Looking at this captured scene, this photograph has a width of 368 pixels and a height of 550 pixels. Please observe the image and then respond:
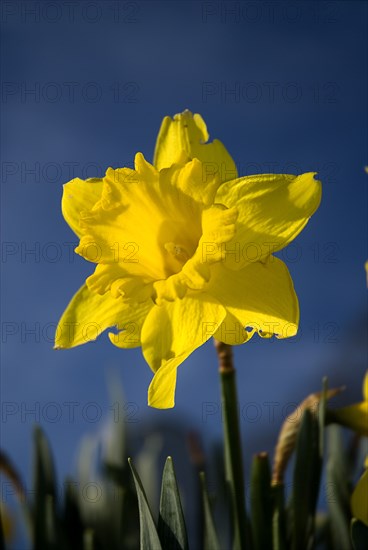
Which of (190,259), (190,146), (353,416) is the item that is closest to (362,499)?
(353,416)

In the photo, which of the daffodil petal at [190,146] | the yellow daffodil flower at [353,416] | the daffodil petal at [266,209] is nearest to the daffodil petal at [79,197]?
the daffodil petal at [190,146]

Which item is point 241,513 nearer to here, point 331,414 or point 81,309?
point 331,414

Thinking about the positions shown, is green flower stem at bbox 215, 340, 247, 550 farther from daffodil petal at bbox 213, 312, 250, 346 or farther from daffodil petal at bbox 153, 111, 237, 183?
daffodil petal at bbox 153, 111, 237, 183

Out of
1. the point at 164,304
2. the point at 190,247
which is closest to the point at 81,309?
the point at 164,304

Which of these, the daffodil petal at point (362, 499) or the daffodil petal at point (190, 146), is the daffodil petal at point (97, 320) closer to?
the daffodil petal at point (190, 146)

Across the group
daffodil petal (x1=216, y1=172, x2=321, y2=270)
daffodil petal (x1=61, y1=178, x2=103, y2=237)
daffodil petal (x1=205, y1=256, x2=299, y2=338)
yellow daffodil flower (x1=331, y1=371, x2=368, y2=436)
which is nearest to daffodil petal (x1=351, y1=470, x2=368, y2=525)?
yellow daffodil flower (x1=331, y1=371, x2=368, y2=436)

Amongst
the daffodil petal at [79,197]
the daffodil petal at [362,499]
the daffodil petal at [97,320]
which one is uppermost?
the daffodil petal at [79,197]

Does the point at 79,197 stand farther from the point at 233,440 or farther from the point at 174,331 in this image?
the point at 233,440
